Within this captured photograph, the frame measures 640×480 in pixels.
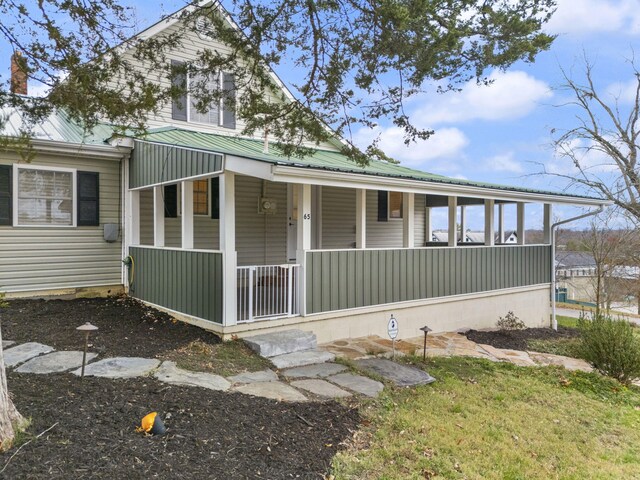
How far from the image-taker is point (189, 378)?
14.3ft

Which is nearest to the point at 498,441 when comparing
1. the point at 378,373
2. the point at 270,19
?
the point at 378,373

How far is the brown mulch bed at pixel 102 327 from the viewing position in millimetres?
5582

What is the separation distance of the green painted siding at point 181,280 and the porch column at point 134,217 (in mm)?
230

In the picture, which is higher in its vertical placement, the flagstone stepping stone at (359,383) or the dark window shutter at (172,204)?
the dark window shutter at (172,204)

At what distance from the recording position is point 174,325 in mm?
6738

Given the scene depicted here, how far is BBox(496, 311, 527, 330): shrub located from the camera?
405 inches

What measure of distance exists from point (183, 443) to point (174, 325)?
4.06m

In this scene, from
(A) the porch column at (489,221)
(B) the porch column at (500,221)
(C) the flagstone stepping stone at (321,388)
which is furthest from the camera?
(B) the porch column at (500,221)

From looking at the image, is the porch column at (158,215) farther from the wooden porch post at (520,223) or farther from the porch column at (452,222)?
the wooden porch post at (520,223)

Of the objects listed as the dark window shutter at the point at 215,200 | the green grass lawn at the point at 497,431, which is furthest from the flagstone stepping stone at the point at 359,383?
the dark window shutter at the point at 215,200

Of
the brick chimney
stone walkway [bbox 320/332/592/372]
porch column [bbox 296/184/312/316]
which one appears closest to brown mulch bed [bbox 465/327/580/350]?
stone walkway [bbox 320/332/592/372]

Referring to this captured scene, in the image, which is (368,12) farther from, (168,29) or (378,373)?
(168,29)

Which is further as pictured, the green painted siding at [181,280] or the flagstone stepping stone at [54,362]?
the green painted siding at [181,280]

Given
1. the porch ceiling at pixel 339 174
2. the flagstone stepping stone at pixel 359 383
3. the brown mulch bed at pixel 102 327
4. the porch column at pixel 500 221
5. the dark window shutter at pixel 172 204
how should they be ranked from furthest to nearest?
1. the porch column at pixel 500 221
2. the dark window shutter at pixel 172 204
3. the porch ceiling at pixel 339 174
4. the brown mulch bed at pixel 102 327
5. the flagstone stepping stone at pixel 359 383
